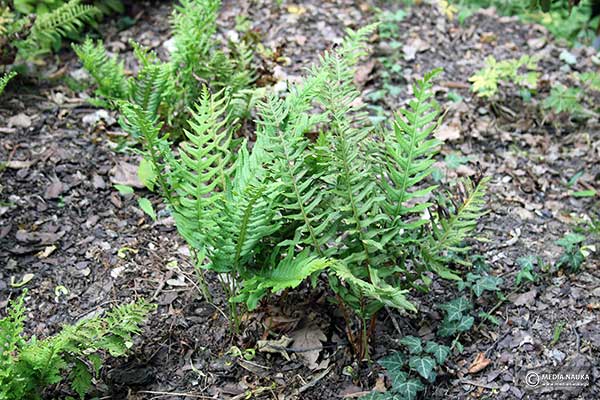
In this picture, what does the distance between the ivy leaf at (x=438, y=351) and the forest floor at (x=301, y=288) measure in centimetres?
10

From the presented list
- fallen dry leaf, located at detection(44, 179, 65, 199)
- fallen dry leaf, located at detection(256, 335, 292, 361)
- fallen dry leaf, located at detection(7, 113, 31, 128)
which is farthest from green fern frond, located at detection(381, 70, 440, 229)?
fallen dry leaf, located at detection(7, 113, 31, 128)

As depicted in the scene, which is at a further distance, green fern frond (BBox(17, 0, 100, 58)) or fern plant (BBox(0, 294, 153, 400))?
green fern frond (BBox(17, 0, 100, 58))

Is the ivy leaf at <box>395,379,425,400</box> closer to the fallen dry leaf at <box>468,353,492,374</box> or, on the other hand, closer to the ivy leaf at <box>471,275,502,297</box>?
the fallen dry leaf at <box>468,353,492,374</box>

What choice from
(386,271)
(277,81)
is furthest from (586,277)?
(277,81)

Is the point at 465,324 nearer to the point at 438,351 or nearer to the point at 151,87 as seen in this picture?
the point at 438,351

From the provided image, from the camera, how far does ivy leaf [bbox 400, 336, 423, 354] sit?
2.64m

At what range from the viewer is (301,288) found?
295 centimetres

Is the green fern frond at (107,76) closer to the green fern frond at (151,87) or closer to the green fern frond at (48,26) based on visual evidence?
the green fern frond at (151,87)

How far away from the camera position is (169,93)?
11.2 feet

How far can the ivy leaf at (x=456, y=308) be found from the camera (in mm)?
2791

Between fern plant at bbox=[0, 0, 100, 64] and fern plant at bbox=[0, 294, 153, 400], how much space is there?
1.95 meters

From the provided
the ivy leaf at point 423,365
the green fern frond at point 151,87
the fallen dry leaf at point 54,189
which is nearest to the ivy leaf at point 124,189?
the fallen dry leaf at point 54,189

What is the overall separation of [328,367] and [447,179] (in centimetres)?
138

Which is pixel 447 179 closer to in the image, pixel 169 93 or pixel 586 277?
pixel 586 277
